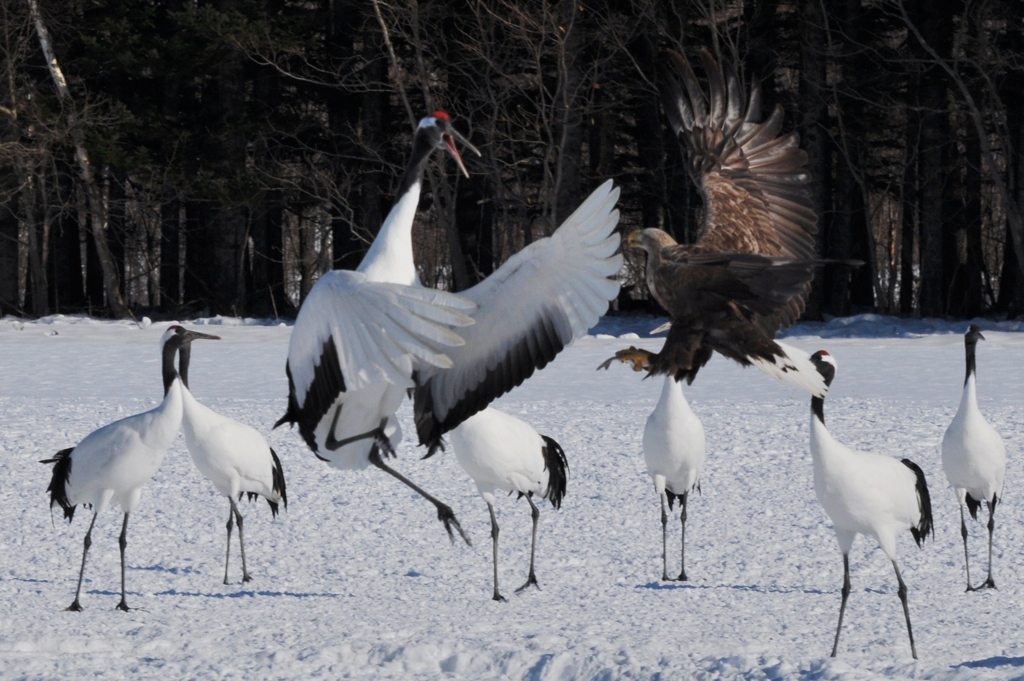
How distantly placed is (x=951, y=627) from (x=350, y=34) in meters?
18.2

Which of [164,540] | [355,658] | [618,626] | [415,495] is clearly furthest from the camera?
[415,495]

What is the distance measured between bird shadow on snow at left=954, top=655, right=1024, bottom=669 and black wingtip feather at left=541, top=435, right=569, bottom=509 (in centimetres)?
251

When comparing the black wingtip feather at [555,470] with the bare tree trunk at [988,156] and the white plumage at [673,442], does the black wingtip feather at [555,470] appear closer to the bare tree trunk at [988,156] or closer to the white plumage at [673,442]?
the white plumage at [673,442]

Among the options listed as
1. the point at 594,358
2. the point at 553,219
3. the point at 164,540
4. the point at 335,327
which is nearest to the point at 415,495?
the point at 164,540

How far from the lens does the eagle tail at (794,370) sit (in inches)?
208

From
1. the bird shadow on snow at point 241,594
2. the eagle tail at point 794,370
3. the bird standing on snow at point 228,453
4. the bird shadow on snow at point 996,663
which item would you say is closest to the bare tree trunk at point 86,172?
the bird standing on snow at point 228,453

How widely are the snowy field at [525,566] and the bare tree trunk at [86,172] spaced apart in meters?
9.41

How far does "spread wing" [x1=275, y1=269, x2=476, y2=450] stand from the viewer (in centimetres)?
343

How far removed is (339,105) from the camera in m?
22.8

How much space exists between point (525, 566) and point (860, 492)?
Result: 2.18 meters

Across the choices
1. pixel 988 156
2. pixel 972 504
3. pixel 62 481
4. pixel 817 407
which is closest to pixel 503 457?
pixel 817 407

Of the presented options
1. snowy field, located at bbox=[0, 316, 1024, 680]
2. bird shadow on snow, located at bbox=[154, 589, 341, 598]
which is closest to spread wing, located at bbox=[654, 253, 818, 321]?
snowy field, located at bbox=[0, 316, 1024, 680]

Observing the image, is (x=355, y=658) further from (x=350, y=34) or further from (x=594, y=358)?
(x=350, y=34)

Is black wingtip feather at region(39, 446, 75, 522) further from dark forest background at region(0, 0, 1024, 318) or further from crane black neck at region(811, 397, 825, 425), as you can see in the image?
dark forest background at region(0, 0, 1024, 318)
